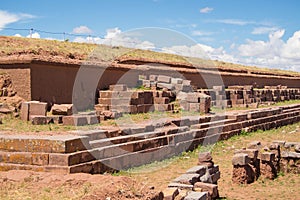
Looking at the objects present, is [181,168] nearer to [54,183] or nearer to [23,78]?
[54,183]

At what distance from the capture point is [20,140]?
880 cm

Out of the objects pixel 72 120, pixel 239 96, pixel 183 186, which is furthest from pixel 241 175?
pixel 239 96

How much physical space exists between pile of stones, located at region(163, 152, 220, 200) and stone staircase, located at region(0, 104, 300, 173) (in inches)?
88.5

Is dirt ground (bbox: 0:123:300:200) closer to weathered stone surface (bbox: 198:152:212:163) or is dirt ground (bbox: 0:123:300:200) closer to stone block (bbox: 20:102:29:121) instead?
weathered stone surface (bbox: 198:152:212:163)

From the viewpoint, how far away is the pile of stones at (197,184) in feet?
23.5

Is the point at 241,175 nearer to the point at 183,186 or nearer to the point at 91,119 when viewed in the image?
the point at 183,186

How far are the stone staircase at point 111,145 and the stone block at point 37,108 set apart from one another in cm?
307

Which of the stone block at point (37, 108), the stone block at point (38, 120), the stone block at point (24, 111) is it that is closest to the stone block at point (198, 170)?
the stone block at point (38, 120)

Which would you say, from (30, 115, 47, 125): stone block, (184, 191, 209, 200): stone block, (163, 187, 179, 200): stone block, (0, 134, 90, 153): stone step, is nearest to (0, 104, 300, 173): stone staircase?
(0, 134, 90, 153): stone step

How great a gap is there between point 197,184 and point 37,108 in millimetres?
7144

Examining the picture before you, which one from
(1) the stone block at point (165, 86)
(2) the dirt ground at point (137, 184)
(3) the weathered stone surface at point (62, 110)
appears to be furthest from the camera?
(1) the stone block at point (165, 86)

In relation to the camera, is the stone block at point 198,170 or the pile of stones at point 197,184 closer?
the pile of stones at point 197,184

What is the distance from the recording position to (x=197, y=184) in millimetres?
8328

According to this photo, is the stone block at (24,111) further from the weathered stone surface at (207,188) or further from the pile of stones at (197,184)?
the weathered stone surface at (207,188)
